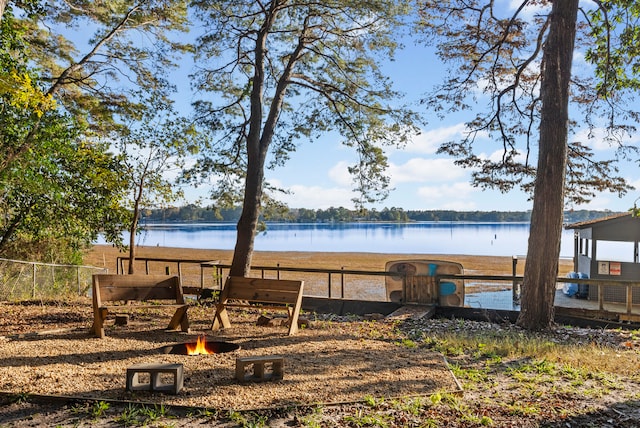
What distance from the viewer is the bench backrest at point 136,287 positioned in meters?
7.33

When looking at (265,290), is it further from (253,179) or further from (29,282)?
(29,282)

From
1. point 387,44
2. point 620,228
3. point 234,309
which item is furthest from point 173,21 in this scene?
point 620,228

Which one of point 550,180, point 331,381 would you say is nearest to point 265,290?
point 331,381

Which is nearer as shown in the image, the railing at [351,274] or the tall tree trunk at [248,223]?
the railing at [351,274]

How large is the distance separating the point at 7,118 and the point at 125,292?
4381 millimetres

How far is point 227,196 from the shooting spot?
14852 millimetres

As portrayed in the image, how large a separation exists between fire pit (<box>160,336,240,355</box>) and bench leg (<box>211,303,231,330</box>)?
48.1 inches

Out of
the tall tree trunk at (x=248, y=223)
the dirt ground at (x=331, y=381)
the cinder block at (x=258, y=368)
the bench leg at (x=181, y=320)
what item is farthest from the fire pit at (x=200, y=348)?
the tall tree trunk at (x=248, y=223)

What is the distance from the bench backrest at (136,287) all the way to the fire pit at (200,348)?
1.41 metres

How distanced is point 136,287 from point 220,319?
1307 mm

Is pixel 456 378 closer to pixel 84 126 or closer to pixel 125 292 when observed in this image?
pixel 125 292

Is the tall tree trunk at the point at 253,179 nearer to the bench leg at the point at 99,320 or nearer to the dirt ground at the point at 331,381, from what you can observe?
the dirt ground at the point at 331,381

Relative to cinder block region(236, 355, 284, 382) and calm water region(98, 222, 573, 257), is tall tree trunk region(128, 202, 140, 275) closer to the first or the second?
calm water region(98, 222, 573, 257)

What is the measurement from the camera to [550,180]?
905 cm
